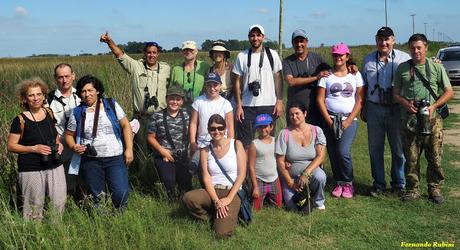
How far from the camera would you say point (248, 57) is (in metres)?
5.26

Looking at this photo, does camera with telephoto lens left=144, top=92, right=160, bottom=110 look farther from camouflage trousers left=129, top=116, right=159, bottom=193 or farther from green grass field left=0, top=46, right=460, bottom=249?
green grass field left=0, top=46, right=460, bottom=249

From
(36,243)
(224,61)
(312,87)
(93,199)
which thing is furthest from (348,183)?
(36,243)

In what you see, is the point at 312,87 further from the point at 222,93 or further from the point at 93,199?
the point at 93,199

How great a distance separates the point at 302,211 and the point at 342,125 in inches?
45.4

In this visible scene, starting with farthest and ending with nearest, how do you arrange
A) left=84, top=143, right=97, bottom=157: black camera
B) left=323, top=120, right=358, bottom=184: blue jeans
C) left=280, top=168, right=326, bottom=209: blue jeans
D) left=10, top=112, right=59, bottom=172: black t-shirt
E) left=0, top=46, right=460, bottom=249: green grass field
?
left=323, top=120, right=358, bottom=184: blue jeans → left=280, top=168, right=326, bottom=209: blue jeans → left=84, top=143, right=97, bottom=157: black camera → left=10, top=112, right=59, bottom=172: black t-shirt → left=0, top=46, right=460, bottom=249: green grass field

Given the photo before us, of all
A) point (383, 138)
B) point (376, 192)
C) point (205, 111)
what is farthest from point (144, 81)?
point (376, 192)

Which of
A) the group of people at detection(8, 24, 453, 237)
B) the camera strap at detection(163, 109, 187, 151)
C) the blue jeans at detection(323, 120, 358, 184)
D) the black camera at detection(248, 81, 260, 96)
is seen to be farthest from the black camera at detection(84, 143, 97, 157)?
the blue jeans at detection(323, 120, 358, 184)

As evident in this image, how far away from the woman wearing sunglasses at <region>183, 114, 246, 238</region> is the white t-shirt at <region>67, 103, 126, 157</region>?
2.99ft

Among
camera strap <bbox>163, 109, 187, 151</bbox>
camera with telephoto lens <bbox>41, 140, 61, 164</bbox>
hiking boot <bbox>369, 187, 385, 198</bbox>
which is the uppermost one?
camera strap <bbox>163, 109, 187, 151</bbox>

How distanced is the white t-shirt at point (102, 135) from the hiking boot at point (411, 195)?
3267mm

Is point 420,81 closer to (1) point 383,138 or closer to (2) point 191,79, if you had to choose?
(1) point 383,138

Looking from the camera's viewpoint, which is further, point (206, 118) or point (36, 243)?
point (206, 118)

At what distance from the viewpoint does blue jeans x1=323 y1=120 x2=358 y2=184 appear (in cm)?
525

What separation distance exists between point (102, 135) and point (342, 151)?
2.79 meters
